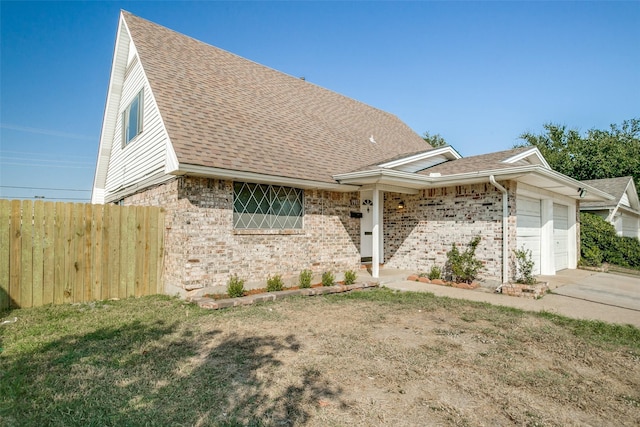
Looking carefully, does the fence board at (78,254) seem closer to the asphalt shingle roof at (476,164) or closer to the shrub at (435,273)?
the shrub at (435,273)

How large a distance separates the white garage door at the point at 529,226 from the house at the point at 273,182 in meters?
0.06

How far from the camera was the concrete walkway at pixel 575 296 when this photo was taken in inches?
253

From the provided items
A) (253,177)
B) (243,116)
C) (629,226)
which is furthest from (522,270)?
(629,226)

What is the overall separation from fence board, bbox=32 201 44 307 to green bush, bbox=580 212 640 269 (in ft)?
60.1

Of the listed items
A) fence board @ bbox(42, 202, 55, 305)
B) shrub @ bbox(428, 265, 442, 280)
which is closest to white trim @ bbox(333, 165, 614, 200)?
shrub @ bbox(428, 265, 442, 280)

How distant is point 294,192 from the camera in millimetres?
8625

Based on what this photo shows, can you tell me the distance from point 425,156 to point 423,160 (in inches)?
5.4

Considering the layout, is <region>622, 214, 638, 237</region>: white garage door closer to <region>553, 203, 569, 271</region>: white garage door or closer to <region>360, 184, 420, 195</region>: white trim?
<region>553, 203, 569, 271</region>: white garage door

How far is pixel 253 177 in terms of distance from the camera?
7203 millimetres

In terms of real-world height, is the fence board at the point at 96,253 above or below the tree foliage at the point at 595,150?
below

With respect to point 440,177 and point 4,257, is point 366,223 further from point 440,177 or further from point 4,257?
point 4,257

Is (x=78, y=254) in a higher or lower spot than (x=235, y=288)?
higher

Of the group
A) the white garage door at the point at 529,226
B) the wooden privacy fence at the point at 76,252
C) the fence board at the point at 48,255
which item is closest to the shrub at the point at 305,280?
the wooden privacy fence at the point at 76,252

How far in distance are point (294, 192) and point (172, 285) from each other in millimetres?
3559
